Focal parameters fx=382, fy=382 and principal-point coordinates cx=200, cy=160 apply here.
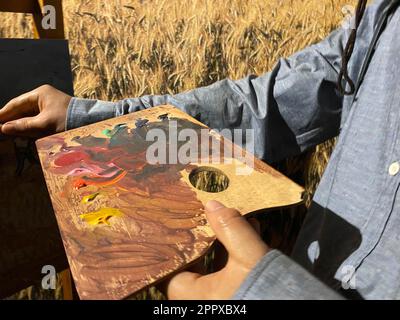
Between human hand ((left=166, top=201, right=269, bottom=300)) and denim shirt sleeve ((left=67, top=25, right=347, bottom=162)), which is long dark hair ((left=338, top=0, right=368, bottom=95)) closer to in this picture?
denim shirt sleeve ((left=67, top=25, right=347, bottom=162))

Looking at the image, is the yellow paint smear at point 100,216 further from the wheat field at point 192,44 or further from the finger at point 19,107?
the wheat field at point 192,44

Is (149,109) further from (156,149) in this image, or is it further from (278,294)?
(278,294)

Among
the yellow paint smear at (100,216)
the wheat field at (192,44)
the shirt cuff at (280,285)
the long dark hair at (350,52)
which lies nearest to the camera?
the shirt cuff at (280,285)

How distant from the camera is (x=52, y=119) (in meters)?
0.80

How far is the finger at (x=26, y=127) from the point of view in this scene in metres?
0.80

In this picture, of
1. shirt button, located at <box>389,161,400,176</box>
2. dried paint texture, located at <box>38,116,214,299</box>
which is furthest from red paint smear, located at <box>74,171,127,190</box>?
shirt button, located at <box>389,161,400,176</box>

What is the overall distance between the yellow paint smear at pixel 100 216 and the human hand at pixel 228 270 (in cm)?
12

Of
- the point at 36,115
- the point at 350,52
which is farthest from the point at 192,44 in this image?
the point at 350,52

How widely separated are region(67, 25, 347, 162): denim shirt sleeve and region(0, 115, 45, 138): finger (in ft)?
0.27

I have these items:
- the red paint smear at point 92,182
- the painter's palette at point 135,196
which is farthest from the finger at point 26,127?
the red paint smear at point 92,182

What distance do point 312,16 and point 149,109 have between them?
89 cm

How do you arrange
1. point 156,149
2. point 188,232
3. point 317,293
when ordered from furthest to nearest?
point 156,149, point 188,232, point 317,293
